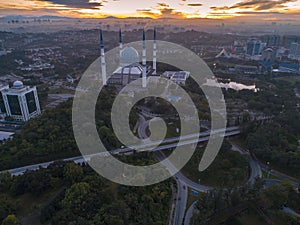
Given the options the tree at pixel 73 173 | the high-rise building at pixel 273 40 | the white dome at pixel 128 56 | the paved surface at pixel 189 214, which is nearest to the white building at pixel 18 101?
the tree at pixel 73 173

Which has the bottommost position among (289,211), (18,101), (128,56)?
(289,211)

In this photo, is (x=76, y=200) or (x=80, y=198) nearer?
(x=76, y=200)

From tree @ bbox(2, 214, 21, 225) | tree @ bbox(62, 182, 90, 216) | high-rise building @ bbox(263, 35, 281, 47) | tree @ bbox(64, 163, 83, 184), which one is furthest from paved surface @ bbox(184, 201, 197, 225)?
high-rise building @ bbox(263, 35, 281, 47)

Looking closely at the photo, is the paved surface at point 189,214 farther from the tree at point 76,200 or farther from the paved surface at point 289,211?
the tree at point 76,200

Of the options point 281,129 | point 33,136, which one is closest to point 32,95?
point 33,136

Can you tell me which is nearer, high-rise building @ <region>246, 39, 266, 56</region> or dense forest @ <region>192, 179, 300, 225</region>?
dense forest @ <region>192, 179, 300, 225</region>

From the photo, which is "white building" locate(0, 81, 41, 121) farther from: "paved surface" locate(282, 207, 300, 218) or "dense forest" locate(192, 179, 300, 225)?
"paved surface" locate(282, 207, 300, 218)

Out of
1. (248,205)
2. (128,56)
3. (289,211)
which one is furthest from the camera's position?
(128,56)

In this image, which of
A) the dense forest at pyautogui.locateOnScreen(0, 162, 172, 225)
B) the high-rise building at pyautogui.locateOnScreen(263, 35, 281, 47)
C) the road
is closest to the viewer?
the dense forest at pyautogui.locateOnScreen(0, 162, 172, 225)

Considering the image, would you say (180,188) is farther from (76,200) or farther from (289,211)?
(76,200)

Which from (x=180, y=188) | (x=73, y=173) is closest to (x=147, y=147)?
(x=180, y=188)
